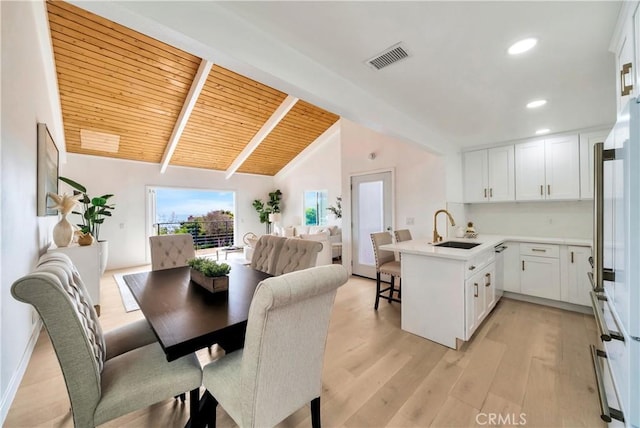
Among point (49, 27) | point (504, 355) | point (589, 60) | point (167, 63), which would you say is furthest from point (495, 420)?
point (49, 27)

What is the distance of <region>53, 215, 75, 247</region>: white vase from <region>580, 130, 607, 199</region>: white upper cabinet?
21.1 feet

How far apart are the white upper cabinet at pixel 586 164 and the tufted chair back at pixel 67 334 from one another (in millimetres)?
4975

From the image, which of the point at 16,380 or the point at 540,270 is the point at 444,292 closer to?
the point at 540,270

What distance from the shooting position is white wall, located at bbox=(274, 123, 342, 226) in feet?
24.2

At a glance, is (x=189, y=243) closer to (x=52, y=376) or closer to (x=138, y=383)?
(x=52, y=376)

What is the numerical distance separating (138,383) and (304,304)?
0.89 metres

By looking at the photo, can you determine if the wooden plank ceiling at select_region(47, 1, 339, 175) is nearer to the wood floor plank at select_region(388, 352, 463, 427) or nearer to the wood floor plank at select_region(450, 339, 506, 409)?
the wood floor plank at select_region(388, 352, 463, 427)

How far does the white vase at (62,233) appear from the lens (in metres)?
2.94

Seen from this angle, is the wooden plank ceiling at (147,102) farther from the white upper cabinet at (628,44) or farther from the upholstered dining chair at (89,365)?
the white upper cabinet at (628,44)

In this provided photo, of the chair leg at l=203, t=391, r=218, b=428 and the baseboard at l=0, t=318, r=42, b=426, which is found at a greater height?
the chair leg at l=203, t=391, r=218, b=428

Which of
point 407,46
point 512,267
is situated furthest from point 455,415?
point 512,267

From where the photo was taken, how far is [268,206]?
28.8 feet

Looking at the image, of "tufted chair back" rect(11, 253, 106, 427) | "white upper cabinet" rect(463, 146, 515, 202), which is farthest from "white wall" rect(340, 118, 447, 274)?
"tufted chair back" rect(11, 253, 106, 427)

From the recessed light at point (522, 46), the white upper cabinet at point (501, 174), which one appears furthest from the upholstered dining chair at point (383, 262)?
the recessed light at point (522, 46)
